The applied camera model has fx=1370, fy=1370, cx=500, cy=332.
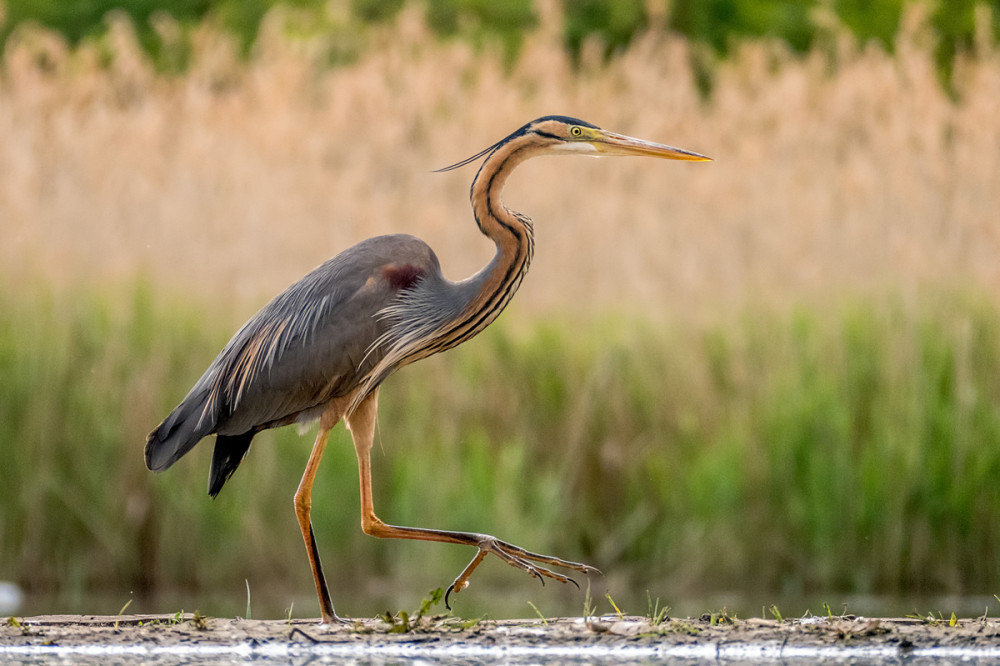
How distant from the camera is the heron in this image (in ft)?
13.4

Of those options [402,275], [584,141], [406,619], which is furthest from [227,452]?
[584,141]

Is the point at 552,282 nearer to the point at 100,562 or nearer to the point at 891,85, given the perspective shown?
the point at 891,85

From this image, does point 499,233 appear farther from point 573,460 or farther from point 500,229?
point 573,460

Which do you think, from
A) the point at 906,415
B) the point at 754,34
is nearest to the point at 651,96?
the point at 906,415

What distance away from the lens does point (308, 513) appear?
13.0 ft

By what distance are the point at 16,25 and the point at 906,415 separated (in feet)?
34.7

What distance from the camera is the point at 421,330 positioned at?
416cm

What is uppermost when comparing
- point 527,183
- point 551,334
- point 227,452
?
point 527,183

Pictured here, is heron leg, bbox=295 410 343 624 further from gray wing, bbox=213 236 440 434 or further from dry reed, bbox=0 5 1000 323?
dry reed, bbox=0 5 1000 323

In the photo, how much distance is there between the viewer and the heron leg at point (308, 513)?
383cm

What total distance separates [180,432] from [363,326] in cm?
64

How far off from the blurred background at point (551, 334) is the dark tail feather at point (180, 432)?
134cm

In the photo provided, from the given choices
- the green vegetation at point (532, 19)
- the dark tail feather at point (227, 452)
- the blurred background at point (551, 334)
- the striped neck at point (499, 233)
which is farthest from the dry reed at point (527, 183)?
the green vegetation at point (532, 19)

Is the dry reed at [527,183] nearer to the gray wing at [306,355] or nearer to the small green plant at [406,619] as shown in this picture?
the gray wing at [306,355]
